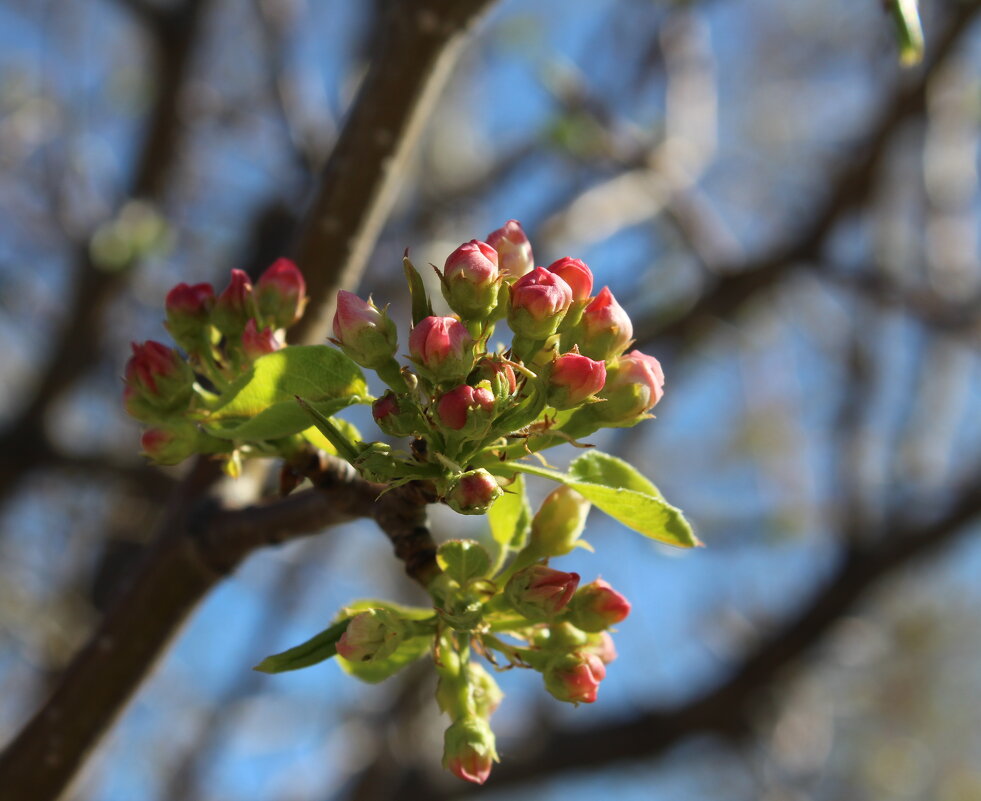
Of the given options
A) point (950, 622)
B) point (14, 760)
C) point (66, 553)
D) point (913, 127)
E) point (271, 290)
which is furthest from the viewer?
point (950, 622)

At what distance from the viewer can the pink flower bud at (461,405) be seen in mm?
1082

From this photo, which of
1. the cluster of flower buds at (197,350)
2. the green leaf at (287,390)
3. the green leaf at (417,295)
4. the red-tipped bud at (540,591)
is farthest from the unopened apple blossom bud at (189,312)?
the red-tipped bud at (540,591)

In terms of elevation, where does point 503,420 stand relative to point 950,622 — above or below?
above

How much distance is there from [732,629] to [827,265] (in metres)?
2.25

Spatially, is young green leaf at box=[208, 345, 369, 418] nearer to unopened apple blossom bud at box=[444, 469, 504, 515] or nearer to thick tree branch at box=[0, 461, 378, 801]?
unopened apple blossom bud at box=[444, 469, 504, 515]

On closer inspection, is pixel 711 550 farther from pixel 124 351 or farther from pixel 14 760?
pixel 14 760

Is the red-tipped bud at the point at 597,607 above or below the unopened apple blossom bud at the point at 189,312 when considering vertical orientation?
below

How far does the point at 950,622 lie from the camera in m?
10.3

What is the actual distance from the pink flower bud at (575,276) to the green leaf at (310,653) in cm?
53

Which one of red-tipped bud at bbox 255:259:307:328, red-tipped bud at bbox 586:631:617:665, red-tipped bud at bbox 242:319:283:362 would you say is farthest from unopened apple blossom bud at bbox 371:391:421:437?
red-tipped bud at bbox 586:631:617:665

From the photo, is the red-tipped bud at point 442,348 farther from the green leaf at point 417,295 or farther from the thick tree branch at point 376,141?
the thick tree branch at point 376,141

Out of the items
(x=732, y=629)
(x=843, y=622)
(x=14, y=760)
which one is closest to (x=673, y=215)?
(x=843, y=622)

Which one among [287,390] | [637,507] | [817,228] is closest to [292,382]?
[287,390]

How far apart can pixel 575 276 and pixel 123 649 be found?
39.0 inches
